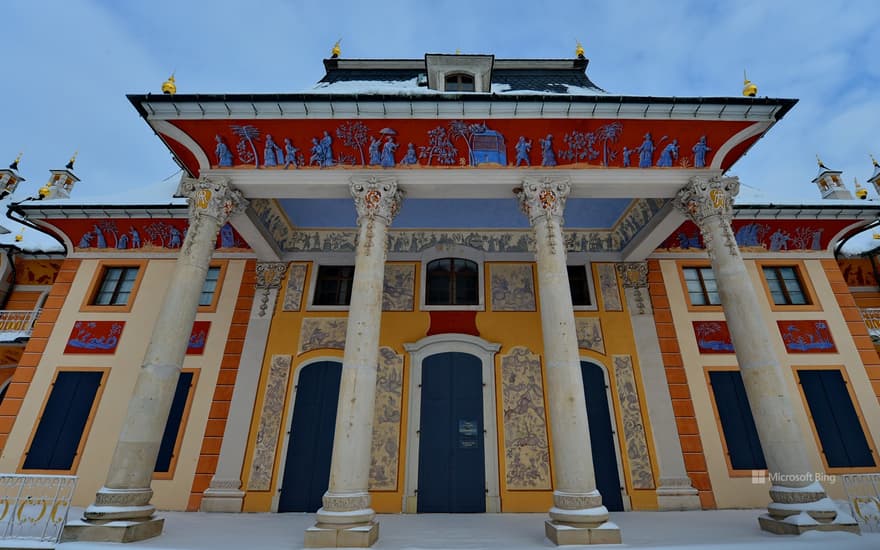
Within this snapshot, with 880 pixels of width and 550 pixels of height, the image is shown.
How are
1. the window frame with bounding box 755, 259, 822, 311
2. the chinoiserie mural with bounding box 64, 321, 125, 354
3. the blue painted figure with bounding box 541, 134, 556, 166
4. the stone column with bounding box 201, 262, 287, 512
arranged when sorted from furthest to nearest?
1. the window frame with bounding box 755, 259, 822, 311
2. the chinoiserie mural with bounding box 64, 321, 125, 354
3. the stone column with bounding box 201, 262, 287, 512
4. the blue painted figure with bounding box 541, 134, 556, 166

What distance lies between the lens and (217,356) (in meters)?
11.8

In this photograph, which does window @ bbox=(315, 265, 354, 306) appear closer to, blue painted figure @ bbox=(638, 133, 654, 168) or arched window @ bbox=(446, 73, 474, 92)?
arched window @ bbox=(446, 73, 474, 92)

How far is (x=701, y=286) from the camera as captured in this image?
501 inches

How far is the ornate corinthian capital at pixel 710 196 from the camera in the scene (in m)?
8.87

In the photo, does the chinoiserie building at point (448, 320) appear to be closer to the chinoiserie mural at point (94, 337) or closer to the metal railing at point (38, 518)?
the chinoiserie mural at point (94, 337)

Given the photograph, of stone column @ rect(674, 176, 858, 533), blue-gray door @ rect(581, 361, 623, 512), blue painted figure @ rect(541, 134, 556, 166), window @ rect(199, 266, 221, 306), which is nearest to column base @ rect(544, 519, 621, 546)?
stone column @ rect(674, 176, 858, 533)

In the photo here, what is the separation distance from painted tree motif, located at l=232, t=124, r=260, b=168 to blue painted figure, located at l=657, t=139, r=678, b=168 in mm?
9011

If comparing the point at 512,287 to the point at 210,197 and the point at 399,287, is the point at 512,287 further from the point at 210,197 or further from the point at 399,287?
the point at 210,197

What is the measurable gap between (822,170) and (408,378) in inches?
746

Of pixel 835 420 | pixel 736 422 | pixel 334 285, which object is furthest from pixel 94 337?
pixel 835 420

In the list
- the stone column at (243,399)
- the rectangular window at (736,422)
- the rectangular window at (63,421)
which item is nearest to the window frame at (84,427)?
the rectangular window at (63,421)

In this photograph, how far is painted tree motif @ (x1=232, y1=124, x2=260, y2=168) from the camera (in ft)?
29.7

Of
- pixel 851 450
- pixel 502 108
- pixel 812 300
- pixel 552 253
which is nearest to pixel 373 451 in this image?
pixel 552 253

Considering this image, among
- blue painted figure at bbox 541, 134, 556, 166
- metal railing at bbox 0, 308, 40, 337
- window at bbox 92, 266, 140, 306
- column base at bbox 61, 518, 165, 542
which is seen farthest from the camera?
metal railing at bbox 0, 308, 40, 337
